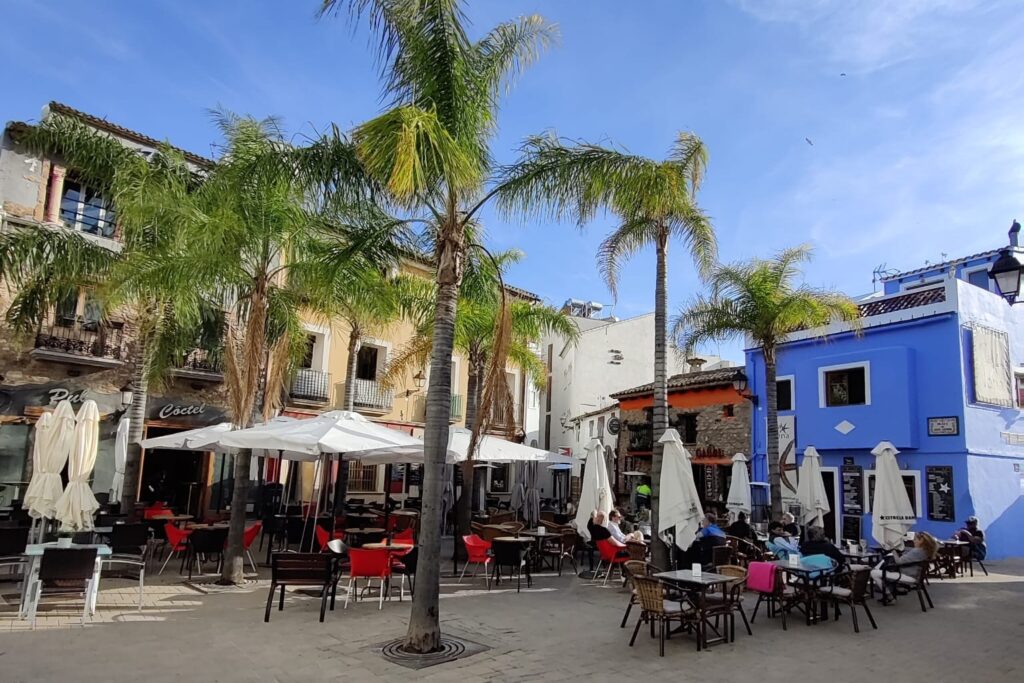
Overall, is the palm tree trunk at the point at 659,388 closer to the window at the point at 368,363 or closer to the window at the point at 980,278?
the window at the point at 368,363

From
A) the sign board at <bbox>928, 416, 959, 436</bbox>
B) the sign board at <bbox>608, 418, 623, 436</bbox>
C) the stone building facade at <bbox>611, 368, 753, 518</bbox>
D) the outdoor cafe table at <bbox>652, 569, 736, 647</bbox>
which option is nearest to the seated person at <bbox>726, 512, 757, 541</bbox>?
the outdoor cafe table at <bbox>652, 569, 736, 647</bbox>

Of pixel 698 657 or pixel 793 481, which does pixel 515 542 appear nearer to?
pixel 698 657

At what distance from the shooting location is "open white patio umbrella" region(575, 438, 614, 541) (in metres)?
12.9

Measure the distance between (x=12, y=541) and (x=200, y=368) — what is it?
11.2 metres

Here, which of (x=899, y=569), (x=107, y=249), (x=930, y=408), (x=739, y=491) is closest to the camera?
(x=899, y=569)

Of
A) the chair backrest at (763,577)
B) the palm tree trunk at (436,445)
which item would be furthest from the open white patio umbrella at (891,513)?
the palm tree trunk at (436,445)

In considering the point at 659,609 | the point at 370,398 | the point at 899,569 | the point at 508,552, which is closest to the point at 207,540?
the point at 508,552

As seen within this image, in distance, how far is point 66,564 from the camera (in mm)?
7543

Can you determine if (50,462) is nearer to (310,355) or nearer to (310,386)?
(310,386)

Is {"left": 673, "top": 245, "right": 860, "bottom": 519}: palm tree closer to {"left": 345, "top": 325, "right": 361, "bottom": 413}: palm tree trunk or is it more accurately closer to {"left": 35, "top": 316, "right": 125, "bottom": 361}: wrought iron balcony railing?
{"left": 345, "top": 325, "right": 361, "bottom": 413}: palm tree trunk

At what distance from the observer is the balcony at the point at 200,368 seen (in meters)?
19.6

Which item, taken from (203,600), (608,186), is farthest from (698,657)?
(203,600)

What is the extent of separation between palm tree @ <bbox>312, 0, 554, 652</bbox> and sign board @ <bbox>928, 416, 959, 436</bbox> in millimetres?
14586

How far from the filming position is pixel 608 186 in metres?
8.17
